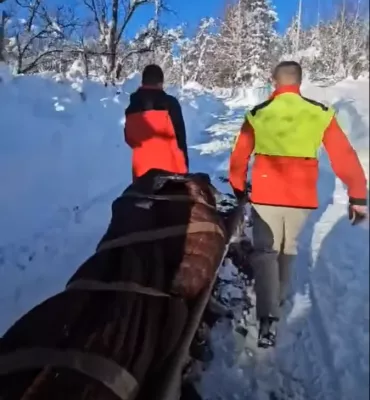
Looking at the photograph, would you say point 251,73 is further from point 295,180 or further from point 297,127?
point 295,180

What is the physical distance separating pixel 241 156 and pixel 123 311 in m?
0.82

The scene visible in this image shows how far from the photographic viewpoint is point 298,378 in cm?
132

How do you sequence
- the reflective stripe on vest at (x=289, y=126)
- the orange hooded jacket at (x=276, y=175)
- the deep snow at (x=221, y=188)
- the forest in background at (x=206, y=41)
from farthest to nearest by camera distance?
the orange hooded jacket at (x=276, y=175) → the reflective stripe on vest at (x=289, y=126) → the forest in background at (x=206, y=41) → the deep snow at (x=221, y=188)

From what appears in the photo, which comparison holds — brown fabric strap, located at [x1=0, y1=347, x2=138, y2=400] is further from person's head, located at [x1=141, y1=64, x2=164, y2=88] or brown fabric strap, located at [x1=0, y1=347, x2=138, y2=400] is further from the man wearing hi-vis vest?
person's head, located at [x1=141, y1=64, x2=164, y2=88]

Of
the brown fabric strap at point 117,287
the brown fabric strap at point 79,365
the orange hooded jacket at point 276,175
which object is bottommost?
the brown fabric strap at point 79,365

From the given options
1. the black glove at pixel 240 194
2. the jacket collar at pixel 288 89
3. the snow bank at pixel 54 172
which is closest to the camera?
the jacket collar at pixel 288 89

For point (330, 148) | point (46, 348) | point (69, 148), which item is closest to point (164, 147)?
point (330, 148)

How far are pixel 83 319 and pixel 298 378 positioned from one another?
1.91 ft

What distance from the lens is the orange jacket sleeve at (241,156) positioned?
170 centimetres

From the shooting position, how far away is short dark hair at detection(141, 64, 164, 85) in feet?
7.43

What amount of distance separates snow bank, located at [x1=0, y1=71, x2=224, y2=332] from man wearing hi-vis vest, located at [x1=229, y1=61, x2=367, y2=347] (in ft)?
2.67

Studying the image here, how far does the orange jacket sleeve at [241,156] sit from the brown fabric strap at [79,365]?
92cm

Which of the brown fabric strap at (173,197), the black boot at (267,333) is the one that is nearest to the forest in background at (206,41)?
the brown fabric strap at (173,197)

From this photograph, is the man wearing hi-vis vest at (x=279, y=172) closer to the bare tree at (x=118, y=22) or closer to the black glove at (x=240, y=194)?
the black glove at (x=240, y=194)
